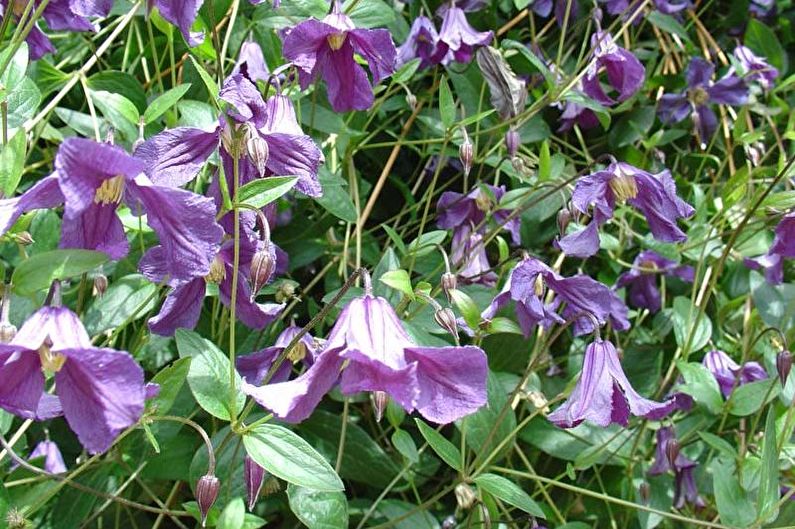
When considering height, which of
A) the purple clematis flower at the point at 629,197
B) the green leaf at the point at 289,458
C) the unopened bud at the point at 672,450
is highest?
the purple clematis flower at the point at 629,197

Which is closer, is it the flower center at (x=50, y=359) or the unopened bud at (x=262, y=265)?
the flower center at (x=50, y=359)

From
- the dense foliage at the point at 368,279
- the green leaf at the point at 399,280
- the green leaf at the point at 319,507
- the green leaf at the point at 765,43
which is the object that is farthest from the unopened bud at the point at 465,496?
the green leaf at the point at 765,43

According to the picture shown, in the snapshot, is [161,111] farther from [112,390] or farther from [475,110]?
[475,110]

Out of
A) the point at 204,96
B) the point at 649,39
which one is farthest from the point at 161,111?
the point at 649,39

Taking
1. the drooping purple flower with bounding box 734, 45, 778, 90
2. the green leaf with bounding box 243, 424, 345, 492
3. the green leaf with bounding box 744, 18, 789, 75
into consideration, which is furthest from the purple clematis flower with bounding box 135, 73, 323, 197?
the green leaf with bounding box 744, 18, 789, 75

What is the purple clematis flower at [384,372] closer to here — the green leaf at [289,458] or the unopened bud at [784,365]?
the green leaf at [289,458]

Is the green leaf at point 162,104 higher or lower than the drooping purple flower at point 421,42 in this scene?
higher
